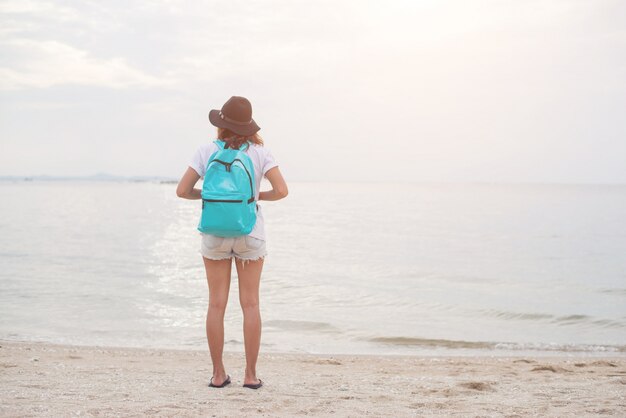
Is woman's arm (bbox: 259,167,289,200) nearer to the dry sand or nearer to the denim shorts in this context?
the denim shorts

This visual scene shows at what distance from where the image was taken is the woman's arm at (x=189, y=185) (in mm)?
4941

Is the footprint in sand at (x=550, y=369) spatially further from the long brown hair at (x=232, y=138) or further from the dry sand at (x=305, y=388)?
the long brown hair at (x=232, y=138)

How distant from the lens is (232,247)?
496 cm

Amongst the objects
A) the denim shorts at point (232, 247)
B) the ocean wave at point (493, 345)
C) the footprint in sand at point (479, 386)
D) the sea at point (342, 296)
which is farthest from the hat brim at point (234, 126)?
the ocean wave at point (493, 345)

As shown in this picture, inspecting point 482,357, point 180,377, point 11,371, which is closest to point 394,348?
point 482,357

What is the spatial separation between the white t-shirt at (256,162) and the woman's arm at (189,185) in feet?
0.14

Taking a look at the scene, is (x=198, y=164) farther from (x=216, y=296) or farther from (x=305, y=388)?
(x=305, y=388)

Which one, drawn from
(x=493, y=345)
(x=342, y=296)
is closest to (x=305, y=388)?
(x=493, y=345)

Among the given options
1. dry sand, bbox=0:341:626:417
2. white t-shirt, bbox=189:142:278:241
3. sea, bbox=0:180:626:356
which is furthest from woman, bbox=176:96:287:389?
sea, bbox=0:180:626:356

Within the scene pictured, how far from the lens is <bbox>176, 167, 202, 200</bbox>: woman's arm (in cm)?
494

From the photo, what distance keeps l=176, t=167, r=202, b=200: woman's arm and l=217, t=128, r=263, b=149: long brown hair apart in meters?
0.35

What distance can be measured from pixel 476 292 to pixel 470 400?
38.9 feet

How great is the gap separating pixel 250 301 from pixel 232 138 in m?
1.34

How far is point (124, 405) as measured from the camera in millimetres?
4801
